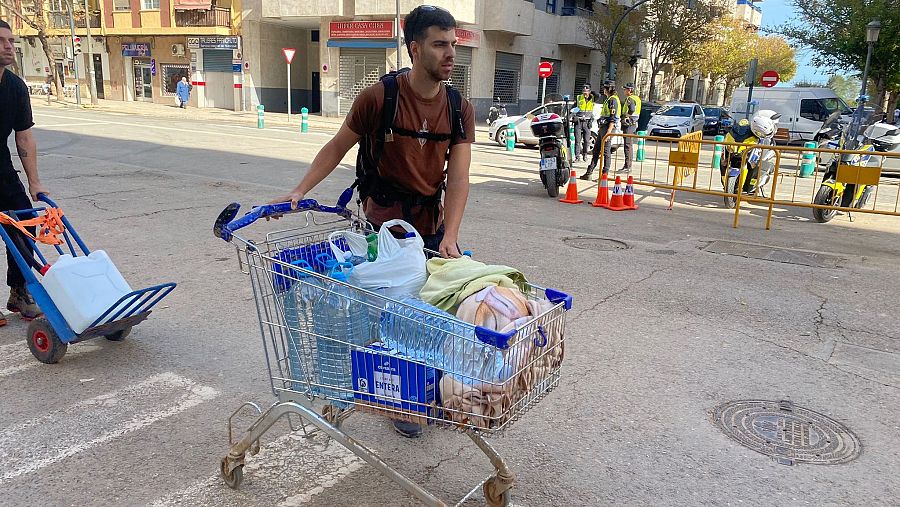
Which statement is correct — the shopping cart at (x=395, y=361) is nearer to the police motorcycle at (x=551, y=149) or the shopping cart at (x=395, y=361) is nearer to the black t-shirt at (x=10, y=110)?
the black t-shirt at (x=10, y=110)

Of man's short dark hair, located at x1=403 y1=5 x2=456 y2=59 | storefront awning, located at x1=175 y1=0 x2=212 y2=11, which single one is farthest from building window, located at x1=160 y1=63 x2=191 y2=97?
man's short dark hair, located at x1=403 y1=5 x2=456 y2=59

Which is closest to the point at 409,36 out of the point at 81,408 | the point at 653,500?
the point at 653,500

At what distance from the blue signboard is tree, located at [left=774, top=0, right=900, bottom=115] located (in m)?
33.2

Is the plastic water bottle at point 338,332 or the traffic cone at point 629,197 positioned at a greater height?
the plastic water bottle at point 338,332

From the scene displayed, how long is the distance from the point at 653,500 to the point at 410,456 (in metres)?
1.19

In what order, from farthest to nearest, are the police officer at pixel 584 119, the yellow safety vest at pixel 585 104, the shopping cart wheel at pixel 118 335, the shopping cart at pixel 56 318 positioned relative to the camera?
the yellow safety vest at pixel 585 104, the police officer at pixel 584 119, the shopping cart wheel at pixel 118 335, the shopping cart at pixel 56 318

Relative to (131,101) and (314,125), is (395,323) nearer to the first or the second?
(314,125)

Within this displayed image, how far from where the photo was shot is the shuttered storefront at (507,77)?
120 ft

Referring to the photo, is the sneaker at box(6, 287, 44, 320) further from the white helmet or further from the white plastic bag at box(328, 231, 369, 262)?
the white helmet

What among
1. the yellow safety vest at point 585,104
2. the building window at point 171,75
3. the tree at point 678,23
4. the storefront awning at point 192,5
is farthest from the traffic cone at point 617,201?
the building window at point 171,75

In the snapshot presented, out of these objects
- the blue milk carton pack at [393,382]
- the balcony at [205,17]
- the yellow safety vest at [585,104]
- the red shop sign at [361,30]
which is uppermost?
the balcony at [205,17]

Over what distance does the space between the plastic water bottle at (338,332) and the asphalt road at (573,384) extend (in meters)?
0.67

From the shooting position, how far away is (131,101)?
132 ft

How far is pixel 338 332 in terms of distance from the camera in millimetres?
2664
